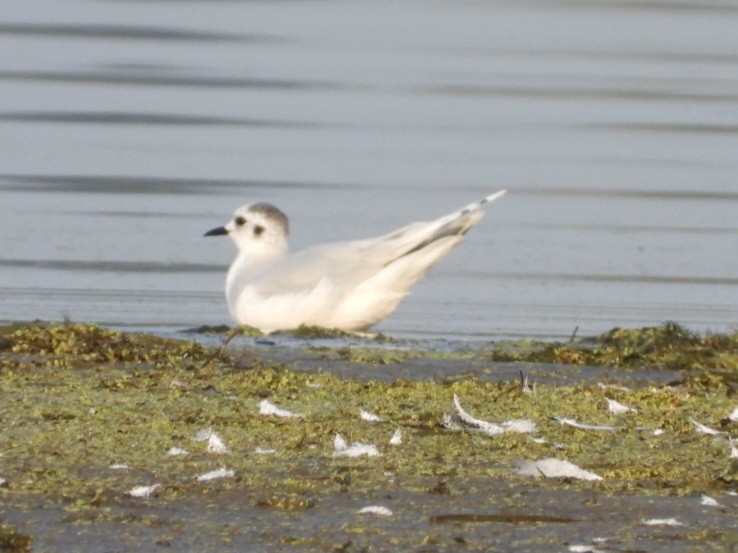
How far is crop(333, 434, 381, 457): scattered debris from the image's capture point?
4.71 meters

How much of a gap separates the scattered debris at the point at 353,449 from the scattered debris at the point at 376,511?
562mm

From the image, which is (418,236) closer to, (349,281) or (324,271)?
(349,281)

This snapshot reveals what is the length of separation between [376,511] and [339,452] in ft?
2.04

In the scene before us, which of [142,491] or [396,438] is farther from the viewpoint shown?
[396,438]

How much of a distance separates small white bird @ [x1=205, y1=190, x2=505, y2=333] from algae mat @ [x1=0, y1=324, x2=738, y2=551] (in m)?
4.04

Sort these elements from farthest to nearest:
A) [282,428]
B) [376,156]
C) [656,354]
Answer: [376,156], [656,354], [282,428]

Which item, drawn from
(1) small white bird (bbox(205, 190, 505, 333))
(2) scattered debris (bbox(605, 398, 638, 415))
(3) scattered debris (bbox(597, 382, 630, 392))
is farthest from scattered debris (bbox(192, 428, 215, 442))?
(1) small white bird (bbox(205, 190, 505, 333))

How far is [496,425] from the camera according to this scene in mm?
5156

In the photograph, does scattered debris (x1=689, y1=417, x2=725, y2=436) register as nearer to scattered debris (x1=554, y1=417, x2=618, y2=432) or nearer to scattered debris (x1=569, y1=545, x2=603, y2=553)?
scattered debris (x1=554, y1=417, x2=618, y2=432)

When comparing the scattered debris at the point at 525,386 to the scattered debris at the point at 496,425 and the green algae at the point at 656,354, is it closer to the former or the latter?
the scattered debris at the point at 496,425

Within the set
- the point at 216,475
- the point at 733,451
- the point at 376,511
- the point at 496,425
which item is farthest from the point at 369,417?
the point at 376,511

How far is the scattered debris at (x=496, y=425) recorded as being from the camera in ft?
16.7

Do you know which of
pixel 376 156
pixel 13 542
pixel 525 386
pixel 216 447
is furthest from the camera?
pixel 376 156

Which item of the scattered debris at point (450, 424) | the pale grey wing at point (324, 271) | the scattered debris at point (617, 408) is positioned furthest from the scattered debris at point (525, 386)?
the pale grey wing at point (324, 271)
